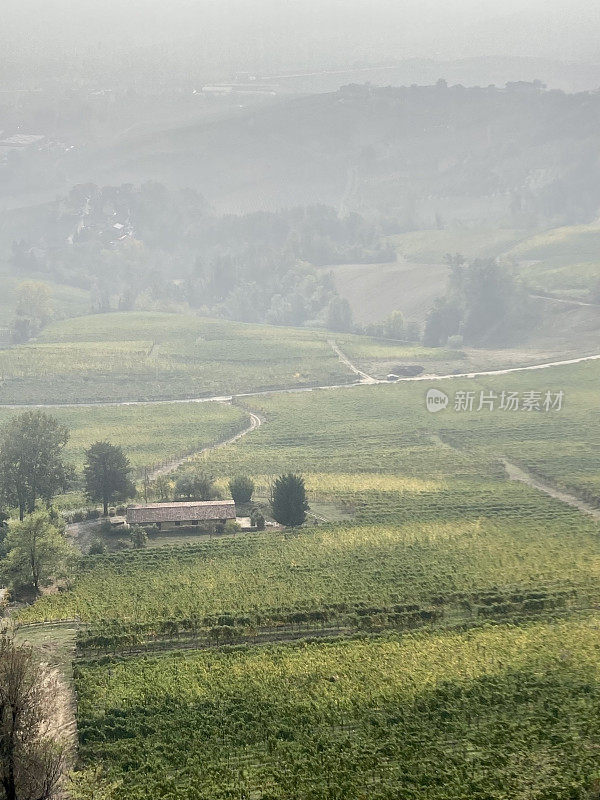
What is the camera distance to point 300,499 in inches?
2886

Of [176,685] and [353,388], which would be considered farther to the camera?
[353,388]

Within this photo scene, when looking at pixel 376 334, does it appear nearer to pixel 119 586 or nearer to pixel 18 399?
pixel 18 399

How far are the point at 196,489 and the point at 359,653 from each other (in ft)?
106

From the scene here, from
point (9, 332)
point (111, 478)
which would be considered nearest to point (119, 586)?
point (111, 478)

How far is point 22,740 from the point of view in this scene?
124 ft

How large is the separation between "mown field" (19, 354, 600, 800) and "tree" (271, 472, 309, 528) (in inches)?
106

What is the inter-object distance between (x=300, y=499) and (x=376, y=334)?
102 m

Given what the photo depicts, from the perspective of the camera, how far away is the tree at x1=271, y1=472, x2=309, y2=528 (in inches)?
2874

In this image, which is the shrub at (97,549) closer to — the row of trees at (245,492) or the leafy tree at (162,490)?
the row of trees at (245,492)

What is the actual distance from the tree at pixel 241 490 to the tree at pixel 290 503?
594 cm

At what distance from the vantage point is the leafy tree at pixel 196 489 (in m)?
79.1

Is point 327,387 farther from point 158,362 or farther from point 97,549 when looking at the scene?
point 97,549

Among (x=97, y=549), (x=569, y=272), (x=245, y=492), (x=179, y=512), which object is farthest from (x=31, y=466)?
(x=569, y=272)

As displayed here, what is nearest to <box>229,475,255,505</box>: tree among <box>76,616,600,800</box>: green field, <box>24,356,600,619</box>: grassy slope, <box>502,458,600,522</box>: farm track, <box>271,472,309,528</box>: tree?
<box>271,472,309,528</box>: tree
